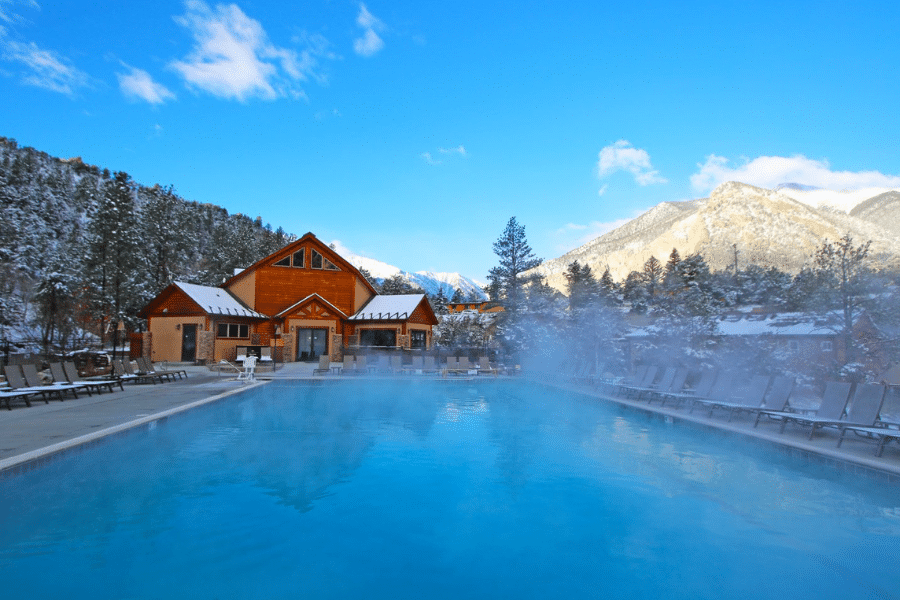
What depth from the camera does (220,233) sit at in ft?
197

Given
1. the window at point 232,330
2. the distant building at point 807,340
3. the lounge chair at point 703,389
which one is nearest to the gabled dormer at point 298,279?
the window at point 232,330

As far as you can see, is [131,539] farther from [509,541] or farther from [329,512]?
[509,541]

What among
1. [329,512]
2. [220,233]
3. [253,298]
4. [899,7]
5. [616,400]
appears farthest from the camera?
[220,233]

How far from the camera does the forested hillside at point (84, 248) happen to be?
3148cm

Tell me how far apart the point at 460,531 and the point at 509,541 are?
0.51 meters

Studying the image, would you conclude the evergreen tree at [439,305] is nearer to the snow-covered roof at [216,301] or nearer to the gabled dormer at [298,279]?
the gabled dormer at [298,279]

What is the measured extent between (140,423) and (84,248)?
50.5 m

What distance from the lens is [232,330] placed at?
29.1 m

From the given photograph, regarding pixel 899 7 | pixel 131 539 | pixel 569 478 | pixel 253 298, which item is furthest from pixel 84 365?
pixel 899 7

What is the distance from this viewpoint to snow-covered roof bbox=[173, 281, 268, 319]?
27828 millimetres

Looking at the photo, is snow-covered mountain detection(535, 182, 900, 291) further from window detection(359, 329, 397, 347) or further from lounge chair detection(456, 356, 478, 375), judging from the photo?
lounge chair detection(456, 356, 478, 375)

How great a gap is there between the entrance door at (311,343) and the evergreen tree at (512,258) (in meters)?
10.6

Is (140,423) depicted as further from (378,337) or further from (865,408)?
(378,337)

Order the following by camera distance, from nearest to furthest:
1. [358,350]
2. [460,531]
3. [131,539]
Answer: [131,539] < [460,531] < [358,350]
